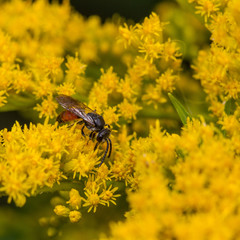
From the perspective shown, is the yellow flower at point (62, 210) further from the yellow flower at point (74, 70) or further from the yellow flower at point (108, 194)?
the yellow flower at point (74, 70)

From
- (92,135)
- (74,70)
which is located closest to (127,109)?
(92,135)

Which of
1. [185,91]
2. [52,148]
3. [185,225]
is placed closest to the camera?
[185,225]

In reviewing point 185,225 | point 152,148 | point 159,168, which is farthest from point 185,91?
point 185,225

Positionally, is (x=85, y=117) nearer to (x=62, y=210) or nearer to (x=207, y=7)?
(x=62, y=210)

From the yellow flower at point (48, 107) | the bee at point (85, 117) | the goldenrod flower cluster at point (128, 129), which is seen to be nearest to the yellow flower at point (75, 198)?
the goldenrod flower cluster at point (128, 129)

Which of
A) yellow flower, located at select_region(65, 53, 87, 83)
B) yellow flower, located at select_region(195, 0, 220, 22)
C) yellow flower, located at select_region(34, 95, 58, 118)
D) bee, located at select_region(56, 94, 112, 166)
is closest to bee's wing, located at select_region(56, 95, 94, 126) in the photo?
bee, located at select_region(56, 94, 112, 166)

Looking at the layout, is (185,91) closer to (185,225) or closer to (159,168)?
(159,168)

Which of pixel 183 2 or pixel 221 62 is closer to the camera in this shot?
pixel 221 62
